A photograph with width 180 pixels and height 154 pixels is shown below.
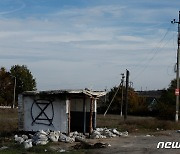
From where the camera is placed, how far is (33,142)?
62.1ft

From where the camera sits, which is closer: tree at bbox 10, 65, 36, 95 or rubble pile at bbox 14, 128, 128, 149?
rubble pile at bbox 14, 128, 128, 149

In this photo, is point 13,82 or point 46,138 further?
point 13,82

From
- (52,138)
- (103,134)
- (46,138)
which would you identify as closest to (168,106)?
(103,134)

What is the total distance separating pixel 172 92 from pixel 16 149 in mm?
38283

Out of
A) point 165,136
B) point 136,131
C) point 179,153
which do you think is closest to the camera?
point 179,153

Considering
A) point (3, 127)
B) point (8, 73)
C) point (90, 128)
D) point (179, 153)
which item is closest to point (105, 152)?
point (179, 153)

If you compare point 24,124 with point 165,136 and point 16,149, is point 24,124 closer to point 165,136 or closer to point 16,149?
point 16,149

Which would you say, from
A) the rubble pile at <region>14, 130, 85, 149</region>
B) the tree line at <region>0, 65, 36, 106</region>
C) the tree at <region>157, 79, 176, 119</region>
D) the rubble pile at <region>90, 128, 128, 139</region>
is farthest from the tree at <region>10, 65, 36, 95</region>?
the rubble pile at <region>14, 130, 85, 149</region>

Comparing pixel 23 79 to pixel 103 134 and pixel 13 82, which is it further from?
pixel 103 134

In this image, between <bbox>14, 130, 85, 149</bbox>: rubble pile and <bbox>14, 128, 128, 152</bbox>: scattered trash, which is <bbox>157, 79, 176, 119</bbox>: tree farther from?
<bbox>14, 130, 85, 149</bbox>: rubble pile

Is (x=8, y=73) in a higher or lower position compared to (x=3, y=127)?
higher

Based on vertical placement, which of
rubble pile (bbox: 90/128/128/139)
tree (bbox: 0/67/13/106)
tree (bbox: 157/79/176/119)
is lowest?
rubble pile (bbox: 90/128/128/139)

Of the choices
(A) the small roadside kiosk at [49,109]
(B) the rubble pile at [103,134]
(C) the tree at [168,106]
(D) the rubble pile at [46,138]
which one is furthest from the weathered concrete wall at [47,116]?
(C) the tree at [168,106]

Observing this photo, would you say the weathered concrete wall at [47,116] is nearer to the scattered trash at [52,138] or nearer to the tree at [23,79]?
the scattered trash at [52,138]
